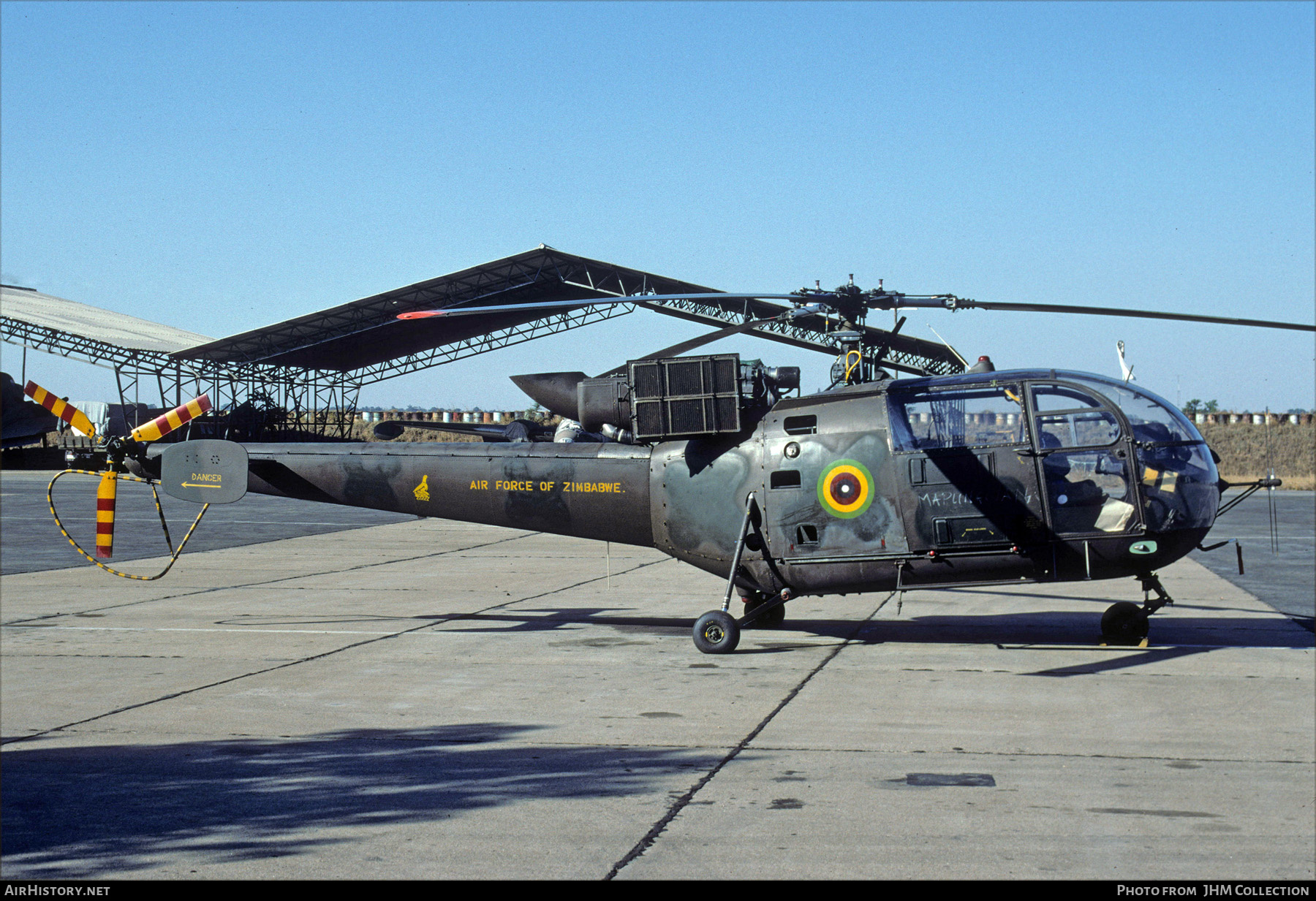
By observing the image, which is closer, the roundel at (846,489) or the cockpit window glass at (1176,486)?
the cockpit window glass at (1176,486)

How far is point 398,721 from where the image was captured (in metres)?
8.46

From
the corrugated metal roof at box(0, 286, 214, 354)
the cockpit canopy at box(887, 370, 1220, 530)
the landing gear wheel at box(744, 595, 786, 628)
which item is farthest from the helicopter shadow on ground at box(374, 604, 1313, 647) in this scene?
the corrugated metal roof at box(0, 286, 214, 354)

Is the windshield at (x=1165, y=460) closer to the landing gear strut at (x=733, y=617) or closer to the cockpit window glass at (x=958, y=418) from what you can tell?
the cockpit window glass at (x=958, y=418)

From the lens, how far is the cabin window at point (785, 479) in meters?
11.4

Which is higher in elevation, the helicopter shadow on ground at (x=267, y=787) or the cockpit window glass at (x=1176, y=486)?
the cockpit window glass at (x=1176, y=486)

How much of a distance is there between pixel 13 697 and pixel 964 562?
9.01 metres

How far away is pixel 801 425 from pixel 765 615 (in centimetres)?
260

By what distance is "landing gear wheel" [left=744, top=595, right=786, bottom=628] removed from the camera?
1266cm

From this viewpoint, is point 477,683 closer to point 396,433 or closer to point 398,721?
point 398,721

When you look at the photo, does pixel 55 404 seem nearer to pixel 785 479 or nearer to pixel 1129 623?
pixel 785 479

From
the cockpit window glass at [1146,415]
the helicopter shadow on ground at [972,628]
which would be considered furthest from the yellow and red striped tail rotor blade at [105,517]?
the cockpit window glass at [1146,415]

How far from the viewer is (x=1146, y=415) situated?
34.5ft

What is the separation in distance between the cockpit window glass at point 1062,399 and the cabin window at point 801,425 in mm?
2251
